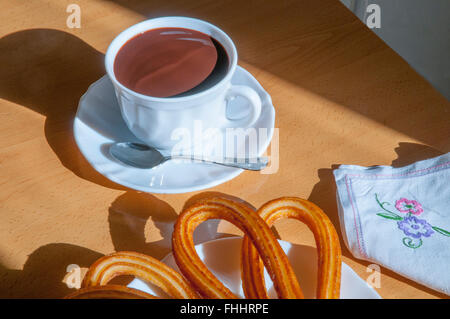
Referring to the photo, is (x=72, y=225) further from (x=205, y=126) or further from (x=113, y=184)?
(x=205, y=126)

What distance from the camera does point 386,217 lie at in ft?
1.41

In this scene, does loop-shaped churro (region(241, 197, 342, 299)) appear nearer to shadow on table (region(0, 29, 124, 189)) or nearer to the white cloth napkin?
the white cloth napkin

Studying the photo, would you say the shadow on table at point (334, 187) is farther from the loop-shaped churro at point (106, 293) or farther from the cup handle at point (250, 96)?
the loop-shaped churro at point (106, 293)

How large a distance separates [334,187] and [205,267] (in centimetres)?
18

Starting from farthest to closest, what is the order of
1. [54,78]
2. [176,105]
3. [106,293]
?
[54,78] → [176,105] → [106,293]

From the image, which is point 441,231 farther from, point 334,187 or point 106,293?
point 106,293

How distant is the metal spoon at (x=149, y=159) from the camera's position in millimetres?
435

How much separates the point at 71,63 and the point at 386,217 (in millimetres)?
407

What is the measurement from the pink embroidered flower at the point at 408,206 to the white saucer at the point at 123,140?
0.46ft

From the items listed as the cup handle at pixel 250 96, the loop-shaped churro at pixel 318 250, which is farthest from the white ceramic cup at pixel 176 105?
the loop-shaped churro at pixel 318 250

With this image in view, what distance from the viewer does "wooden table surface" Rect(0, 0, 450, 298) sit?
417 millimetres

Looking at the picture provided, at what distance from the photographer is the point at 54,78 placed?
55 centimetres

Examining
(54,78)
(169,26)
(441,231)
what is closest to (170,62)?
(169,26)
